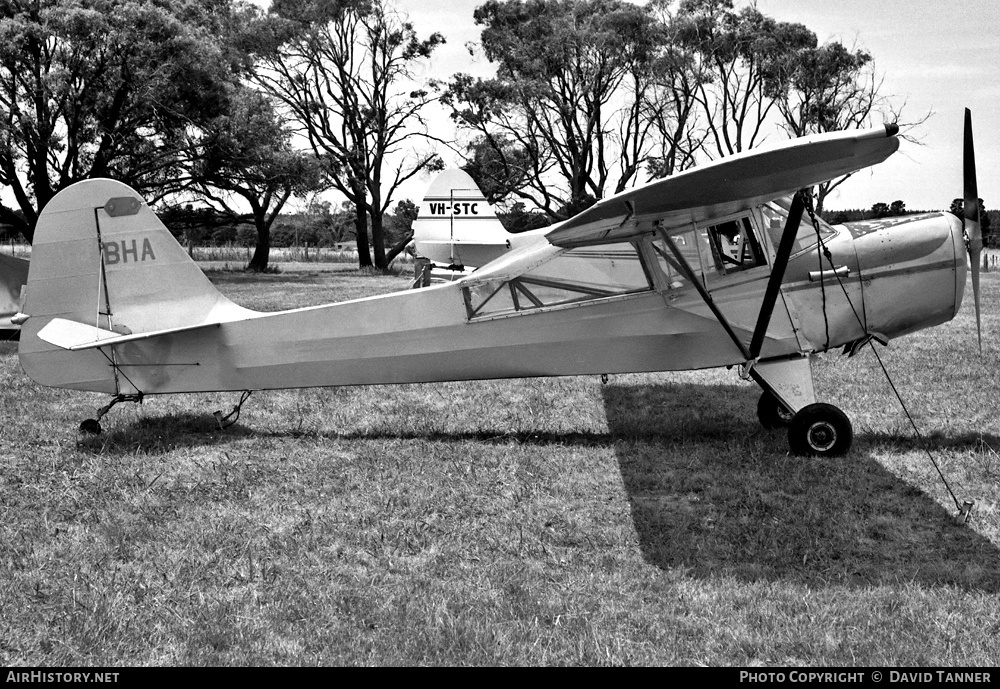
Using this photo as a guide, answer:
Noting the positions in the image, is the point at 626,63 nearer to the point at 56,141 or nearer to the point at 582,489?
the point at 56,141

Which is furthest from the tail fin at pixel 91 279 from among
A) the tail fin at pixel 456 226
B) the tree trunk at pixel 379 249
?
the tree trunk at pixel 379 249

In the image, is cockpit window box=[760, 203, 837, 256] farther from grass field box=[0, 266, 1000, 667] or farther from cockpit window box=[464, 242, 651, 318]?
grass field box=[0, 266, 1000, 667]

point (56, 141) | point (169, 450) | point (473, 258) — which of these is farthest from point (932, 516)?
point (56, 141)

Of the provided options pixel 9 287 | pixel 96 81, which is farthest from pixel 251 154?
pixel 9 287

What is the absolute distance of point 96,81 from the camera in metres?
28.6

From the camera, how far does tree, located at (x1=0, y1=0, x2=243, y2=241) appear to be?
2695 cm

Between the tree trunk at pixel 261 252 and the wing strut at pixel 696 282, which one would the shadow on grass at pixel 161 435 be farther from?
the tree trunk at pixel 261 252

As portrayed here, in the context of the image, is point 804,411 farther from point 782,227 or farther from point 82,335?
point 82,335

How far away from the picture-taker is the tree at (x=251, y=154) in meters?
30.5

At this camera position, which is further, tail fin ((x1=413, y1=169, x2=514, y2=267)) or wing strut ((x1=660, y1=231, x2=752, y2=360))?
tail fin ((x1=413, y1=169, x2=514, y2=267))

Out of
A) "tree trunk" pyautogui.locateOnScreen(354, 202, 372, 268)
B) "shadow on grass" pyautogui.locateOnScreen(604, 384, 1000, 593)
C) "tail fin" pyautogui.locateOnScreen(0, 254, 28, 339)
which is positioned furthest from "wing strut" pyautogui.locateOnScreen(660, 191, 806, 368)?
"tree trunk" pyautogui.locateOnScreen(354, 202, 372, 268)

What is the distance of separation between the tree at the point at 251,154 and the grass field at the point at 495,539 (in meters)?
24.5

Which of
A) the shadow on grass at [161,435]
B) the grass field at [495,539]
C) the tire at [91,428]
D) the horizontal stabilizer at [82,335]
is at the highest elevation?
the horizontal stabilizer at [82,335]

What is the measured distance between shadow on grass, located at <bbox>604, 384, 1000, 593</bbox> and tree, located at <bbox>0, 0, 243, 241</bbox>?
26671 mm
